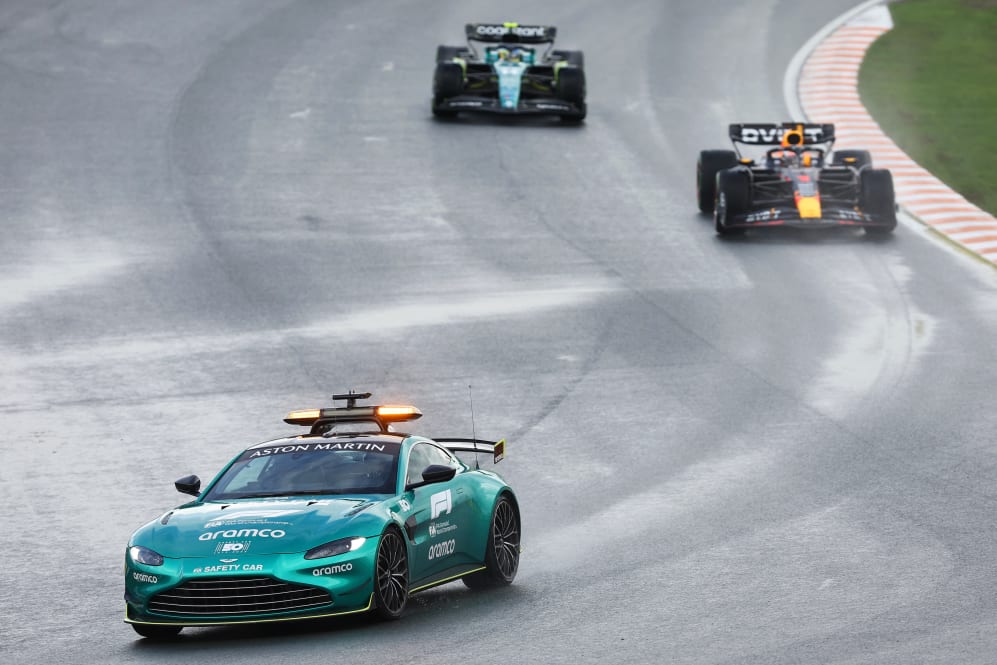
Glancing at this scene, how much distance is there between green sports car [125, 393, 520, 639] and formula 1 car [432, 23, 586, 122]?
21.9m

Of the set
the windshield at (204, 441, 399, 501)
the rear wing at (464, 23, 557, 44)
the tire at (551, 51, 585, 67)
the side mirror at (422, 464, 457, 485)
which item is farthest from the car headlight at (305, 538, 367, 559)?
the rear wing at (464, 23, 557, 44)

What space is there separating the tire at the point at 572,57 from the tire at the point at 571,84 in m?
0.97

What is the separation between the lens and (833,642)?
944 cm

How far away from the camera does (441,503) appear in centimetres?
1145

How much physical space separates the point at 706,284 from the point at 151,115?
13.6 meters

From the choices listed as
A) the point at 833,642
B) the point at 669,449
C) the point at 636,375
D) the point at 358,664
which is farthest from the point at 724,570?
the point at 636,375

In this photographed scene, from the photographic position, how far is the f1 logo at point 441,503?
1134 cm

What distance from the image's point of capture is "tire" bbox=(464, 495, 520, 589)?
12.0m

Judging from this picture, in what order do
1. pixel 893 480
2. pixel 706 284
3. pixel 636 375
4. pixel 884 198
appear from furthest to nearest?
1. pixel 884 198
2. pixel 706 284
3. pixel 636 375
4. pixel 893 480

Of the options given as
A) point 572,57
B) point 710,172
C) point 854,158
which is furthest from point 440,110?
point 854,158

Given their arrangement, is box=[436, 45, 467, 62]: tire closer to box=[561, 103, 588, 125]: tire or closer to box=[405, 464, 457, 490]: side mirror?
box=[561, 103, 588, 125]: tire

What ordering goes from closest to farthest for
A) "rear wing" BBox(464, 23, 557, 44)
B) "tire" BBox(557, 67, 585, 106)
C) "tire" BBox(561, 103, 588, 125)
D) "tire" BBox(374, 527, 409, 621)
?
1. "tire" BBox(374, 527, 409, 621)
2. "tire" BBox(557, 67, 585, 106)
3. "tire" BBox(561, 103, 588, 125)
4. "rear wing" BBox(464, 23, 557, 44)

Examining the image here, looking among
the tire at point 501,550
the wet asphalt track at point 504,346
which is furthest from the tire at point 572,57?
the tire at point 501,550

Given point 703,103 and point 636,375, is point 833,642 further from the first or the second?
point 703,103
